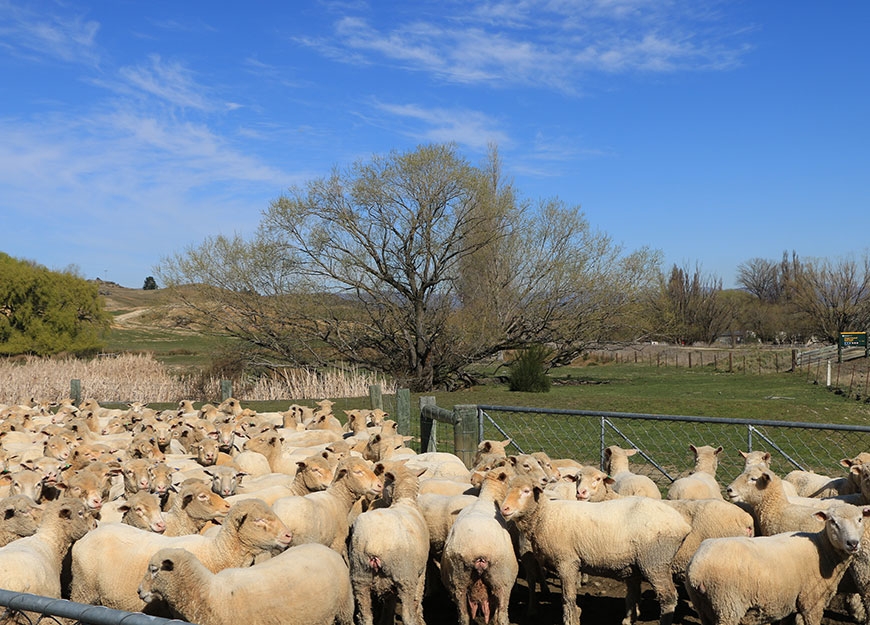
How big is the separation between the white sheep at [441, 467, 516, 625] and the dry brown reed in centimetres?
1825

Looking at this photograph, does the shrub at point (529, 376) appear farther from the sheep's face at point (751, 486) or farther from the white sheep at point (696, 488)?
the sheep's face at point (751, 486)

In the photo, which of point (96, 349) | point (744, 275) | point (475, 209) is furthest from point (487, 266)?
point (744, 275)

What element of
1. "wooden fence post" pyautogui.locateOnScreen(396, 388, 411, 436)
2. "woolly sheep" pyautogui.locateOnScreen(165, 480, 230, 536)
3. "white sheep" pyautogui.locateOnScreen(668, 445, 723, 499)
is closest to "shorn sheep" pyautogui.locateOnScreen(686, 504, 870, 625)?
"white sheep" pyautogui.locateOnScreen(668, 445, 723, 499)

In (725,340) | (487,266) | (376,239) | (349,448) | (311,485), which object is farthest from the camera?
(725,340)

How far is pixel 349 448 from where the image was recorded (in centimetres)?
838

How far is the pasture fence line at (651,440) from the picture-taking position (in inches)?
392

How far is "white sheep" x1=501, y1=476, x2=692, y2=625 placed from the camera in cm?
585

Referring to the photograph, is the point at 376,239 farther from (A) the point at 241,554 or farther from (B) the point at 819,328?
(B) the point at 819,328

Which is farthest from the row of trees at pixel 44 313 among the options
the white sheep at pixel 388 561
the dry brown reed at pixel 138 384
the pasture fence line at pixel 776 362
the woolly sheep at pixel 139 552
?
the white sheep at pixel 388 561

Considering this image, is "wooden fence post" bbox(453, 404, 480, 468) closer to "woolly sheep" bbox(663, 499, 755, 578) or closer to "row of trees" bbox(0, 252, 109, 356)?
"woolly sheep" bbox(663, 499, 755, 578)

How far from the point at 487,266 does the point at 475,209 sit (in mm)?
4587

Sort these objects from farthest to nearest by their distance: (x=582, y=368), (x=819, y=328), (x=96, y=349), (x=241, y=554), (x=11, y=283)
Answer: (x=819, y=328), (x=582, y=368), (x=96, y=349), (x=11, y=283), (x=241, y=554)

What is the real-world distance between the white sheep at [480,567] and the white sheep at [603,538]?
278mm

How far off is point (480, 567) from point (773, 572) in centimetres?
197
